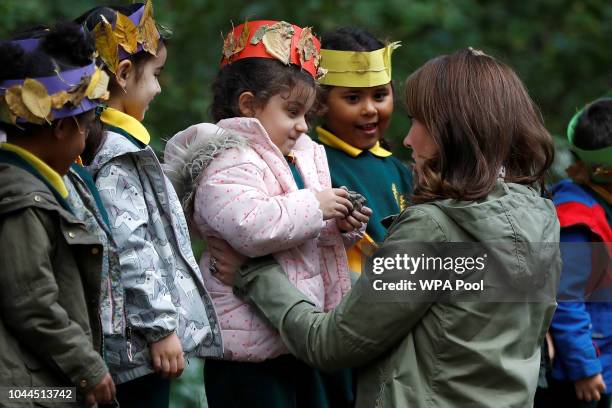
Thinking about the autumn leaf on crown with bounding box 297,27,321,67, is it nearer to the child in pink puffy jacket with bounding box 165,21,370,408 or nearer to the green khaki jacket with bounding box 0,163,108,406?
the child in pink puffy jacket with bounding box 165,21,370,408

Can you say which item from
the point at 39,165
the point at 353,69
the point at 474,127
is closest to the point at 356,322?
the point at 474,127

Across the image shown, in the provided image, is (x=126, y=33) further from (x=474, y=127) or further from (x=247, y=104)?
(x=474, y=127)

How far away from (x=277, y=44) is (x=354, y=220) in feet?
2.35

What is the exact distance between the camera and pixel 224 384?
3.65m

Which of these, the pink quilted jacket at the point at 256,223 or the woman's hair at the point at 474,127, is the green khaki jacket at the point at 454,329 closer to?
the woman's hair at the point at 474,127

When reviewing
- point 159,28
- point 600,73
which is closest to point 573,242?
point 159,28

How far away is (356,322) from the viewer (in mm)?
3043

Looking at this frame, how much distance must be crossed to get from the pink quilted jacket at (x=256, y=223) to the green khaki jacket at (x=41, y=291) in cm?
67

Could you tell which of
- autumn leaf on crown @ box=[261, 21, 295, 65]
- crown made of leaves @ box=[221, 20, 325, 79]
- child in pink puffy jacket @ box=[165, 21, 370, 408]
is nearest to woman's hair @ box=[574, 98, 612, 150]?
child in pink puffy jacket @ box=[165, 21, 370, 408]

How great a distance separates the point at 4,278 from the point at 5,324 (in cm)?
13

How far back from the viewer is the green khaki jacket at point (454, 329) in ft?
9.78

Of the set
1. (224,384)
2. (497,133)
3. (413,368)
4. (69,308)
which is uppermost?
(497,133)

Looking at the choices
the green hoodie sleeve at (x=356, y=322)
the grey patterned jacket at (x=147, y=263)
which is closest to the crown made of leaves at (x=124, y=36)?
the grey patterned jacket at (x=147, y=263)

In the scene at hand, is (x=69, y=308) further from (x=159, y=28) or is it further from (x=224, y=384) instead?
(x=159, y=28)
